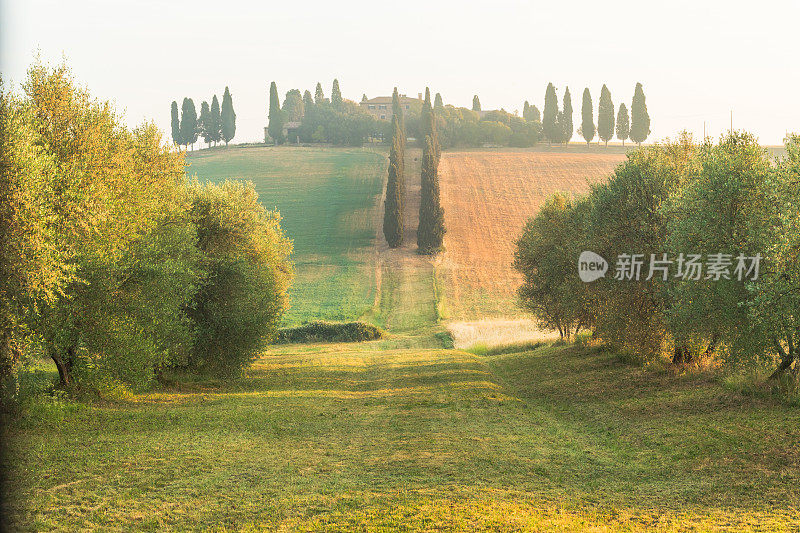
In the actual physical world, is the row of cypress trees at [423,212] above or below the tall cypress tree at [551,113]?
below

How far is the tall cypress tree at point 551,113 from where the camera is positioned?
497 ft

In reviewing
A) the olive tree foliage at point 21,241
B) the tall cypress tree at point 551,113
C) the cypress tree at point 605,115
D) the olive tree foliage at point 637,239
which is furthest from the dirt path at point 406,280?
the cypress tree at point 605,115

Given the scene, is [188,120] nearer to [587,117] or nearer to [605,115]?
[587,117]

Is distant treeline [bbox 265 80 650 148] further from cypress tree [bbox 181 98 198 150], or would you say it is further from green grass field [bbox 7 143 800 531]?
green grass field [bbox 7 143 800 531]

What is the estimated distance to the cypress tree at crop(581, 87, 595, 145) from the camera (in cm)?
14862

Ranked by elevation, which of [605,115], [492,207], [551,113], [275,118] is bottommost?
[492,207]

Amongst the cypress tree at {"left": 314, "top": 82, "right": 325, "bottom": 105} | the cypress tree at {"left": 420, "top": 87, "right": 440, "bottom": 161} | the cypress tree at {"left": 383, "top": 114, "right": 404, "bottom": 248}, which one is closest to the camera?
the cypress tree at {"left": 383, "top": 114, "right": 404, "bottom": 248}

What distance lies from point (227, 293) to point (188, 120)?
458 feet

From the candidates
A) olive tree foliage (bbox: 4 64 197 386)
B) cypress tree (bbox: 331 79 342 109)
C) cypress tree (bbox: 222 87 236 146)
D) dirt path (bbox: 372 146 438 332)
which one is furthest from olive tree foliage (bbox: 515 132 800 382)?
cypress tree (bbox: 331 79 342 109)

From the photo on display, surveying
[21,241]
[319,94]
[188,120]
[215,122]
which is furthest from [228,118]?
[21,241]

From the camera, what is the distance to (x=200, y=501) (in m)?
13.1

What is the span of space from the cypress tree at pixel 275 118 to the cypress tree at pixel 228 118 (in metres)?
9.09

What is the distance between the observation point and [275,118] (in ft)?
517

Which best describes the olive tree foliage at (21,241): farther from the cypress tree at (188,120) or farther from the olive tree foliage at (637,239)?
the cypress tree at (188,120)
